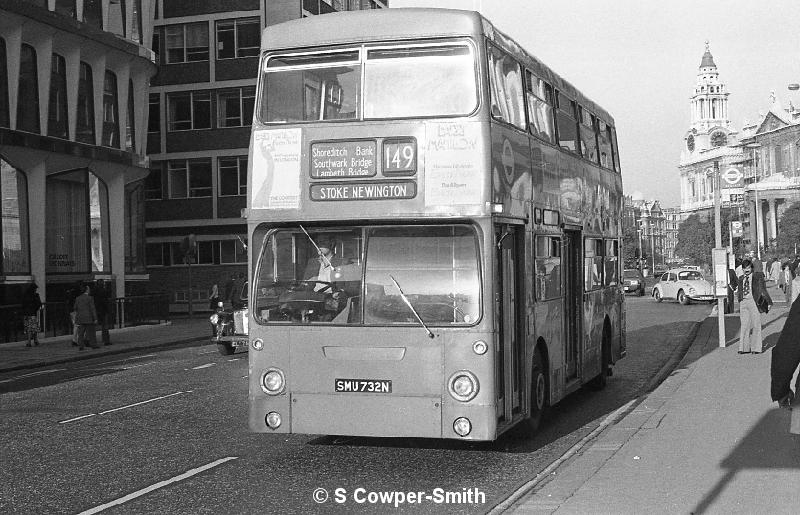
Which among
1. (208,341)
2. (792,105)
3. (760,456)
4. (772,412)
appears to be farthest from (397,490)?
(792,105)

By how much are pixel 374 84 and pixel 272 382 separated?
2868 mm

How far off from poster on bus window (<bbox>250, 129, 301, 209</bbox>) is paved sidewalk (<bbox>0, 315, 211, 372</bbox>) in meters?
15.6

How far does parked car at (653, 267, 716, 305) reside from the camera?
167ft

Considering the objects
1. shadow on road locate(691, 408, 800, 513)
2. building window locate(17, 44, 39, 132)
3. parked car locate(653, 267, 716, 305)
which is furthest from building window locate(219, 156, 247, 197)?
shadow on road locate(691, 408, 800, 513)

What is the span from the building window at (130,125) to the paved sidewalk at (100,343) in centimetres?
675

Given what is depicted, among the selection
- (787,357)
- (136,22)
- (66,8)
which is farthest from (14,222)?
(787,357)

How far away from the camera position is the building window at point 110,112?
1516 inches

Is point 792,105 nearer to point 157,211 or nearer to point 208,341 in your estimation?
point 157,211

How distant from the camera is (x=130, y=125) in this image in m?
40.6

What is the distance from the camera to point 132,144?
134 ft

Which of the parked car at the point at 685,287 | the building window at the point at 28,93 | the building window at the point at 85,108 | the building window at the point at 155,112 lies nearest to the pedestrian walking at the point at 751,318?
the building window at the point at 28,93

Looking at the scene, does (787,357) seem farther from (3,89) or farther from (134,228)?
(134,228)

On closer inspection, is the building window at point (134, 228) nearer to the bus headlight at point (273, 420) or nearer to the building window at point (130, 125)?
the building window at point (130, 125)

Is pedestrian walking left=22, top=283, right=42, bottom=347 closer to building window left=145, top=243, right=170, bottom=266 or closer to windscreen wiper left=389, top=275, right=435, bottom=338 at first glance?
windscreen wiper left=389, top=275, right=435, bottom=338
